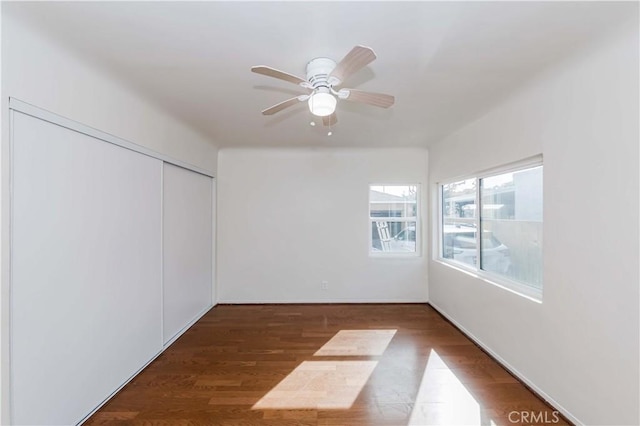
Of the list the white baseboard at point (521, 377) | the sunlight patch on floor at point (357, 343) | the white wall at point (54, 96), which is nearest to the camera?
the white wall at point (54, 96)

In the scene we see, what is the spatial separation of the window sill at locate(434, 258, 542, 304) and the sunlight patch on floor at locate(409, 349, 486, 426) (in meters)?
0.91

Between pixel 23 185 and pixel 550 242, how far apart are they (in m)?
3.42

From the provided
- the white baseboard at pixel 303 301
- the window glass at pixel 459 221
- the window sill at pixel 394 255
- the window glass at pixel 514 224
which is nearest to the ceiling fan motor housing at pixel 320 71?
the window glass at pixel 514 224

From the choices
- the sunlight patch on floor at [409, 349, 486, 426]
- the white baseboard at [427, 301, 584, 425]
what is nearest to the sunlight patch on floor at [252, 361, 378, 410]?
the sunlight patch on floor at [409, 349, 486, 426]

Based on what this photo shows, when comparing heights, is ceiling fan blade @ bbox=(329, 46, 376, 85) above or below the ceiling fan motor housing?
below

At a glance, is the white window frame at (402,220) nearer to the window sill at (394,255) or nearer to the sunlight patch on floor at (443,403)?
the window sill at (394,255)

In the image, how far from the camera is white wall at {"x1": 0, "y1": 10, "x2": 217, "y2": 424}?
1.48m

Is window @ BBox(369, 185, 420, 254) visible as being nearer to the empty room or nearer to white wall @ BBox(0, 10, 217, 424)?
the empty room

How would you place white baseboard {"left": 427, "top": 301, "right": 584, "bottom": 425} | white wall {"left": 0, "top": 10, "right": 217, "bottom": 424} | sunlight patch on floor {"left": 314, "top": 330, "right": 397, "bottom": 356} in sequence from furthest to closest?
sunlight patch on floor {"left": 314, "top": 330, "right": 397, "bottom": 356}
white baseboard {"left": 427, "top": 301, "right": 584, "bottom": 425}
white wall {"left": 0, "top": 10, "right": 217, "bottom": 424}

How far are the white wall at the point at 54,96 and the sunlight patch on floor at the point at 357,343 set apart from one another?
2.34 meters

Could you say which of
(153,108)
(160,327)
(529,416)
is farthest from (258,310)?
(529,416)

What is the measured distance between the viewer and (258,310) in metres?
4.26

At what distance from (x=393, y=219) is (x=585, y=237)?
2.83 meters

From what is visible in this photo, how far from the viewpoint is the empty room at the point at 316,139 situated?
5.07ft
